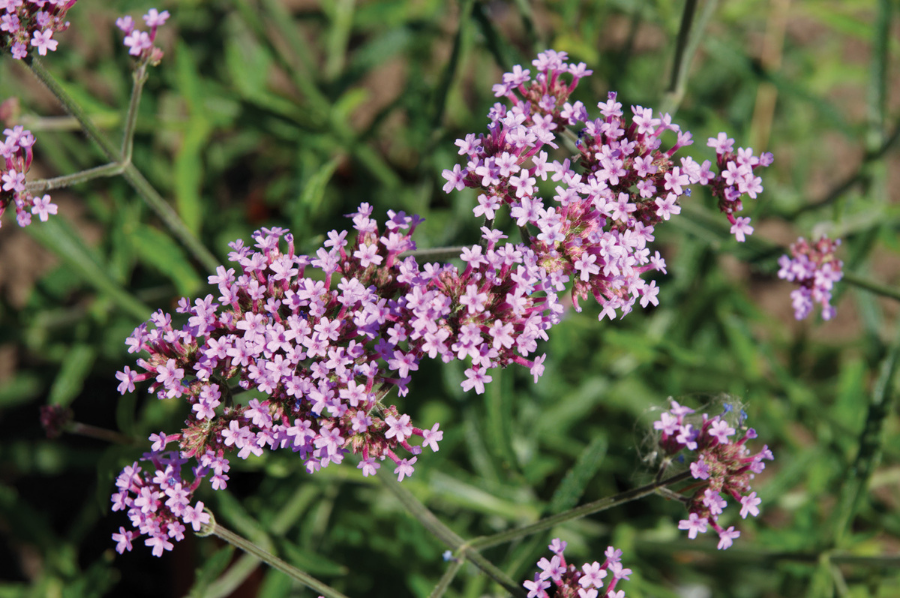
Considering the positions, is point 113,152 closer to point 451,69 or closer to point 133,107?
point 133,107

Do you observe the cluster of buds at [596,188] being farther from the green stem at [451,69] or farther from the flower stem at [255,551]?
the flower stem at [255,551]

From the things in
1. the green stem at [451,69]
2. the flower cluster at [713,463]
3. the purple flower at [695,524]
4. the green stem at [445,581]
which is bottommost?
the green stem at [445,581]

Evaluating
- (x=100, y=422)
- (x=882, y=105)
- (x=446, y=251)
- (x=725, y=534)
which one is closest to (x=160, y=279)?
(x=100, y=422)

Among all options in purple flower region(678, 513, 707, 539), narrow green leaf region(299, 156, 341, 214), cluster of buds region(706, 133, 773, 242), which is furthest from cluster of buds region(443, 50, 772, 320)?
narrow green leaf region(299, 156, 341, 214)

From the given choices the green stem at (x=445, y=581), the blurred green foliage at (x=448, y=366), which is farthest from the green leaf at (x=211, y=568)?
the green stem at (x=445, y=581)

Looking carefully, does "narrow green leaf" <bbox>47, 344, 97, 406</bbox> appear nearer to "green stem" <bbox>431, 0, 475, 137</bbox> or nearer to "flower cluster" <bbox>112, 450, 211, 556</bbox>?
"flower cluster" <bbox>112, 450, 211, 556</bbox>

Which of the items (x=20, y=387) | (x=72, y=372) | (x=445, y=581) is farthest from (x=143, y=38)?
(x=20, y=387)
